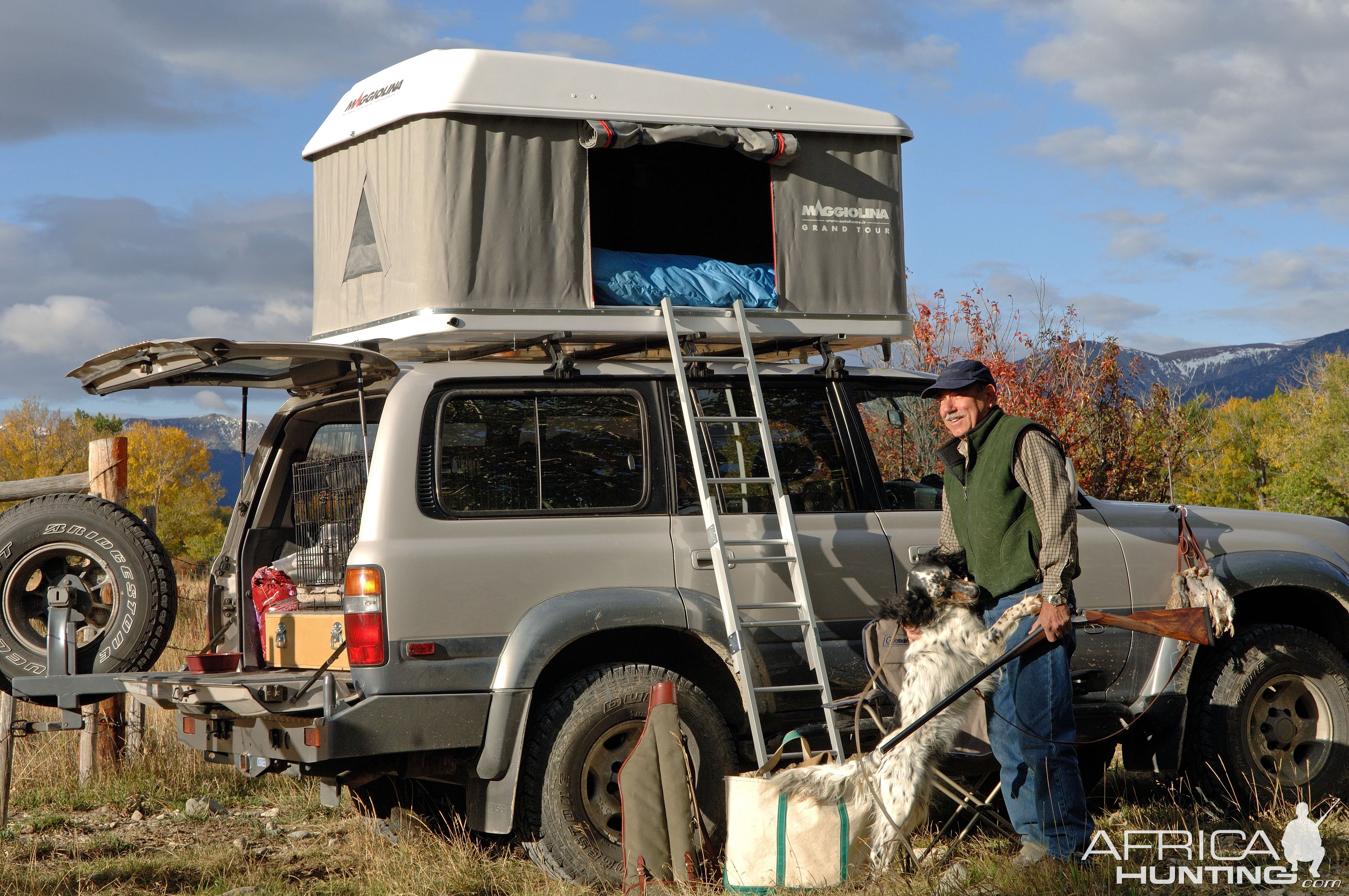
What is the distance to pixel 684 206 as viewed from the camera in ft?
25.8

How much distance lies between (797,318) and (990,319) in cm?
997

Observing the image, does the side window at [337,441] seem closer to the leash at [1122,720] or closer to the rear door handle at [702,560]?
the rear door handle at [702,560]

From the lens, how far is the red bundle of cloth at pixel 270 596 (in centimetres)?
561

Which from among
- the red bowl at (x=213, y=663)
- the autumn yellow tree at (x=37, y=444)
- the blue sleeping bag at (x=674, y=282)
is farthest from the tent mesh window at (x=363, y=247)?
the autumn yellow tree at (x=37, y=444)

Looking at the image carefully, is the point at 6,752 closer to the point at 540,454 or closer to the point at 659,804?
the point at 540,454

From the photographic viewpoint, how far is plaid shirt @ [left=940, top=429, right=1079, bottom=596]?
14.6ft

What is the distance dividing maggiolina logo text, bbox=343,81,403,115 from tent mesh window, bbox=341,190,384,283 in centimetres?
45

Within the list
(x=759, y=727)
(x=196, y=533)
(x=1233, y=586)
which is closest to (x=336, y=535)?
(x=759, y=727)

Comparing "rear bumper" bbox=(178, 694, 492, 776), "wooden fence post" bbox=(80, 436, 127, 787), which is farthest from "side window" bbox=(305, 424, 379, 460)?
"wooden fence post" bbox=(80, 436, 127, 787)

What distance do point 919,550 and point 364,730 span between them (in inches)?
102

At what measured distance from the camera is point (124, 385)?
5.77 metres

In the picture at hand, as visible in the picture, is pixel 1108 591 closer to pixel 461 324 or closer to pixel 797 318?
pixel 797 318

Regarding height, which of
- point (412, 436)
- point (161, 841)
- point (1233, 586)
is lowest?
point (161, 841)

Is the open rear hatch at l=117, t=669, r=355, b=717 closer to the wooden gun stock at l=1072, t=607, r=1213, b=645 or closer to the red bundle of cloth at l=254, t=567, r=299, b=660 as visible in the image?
the red bundle of cloth at l=254, t=567, r=299, b=660
